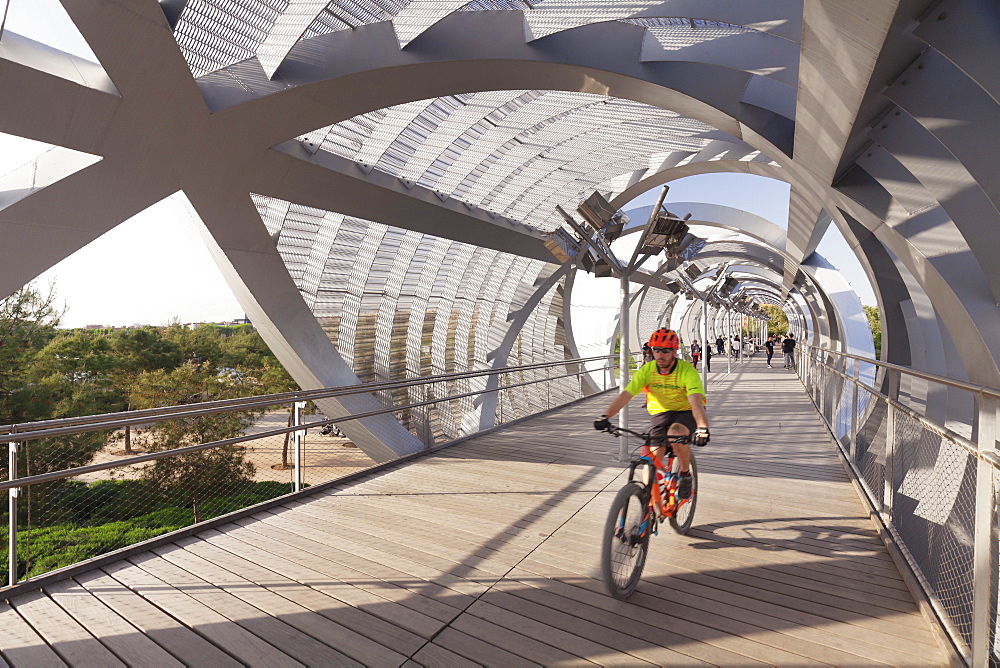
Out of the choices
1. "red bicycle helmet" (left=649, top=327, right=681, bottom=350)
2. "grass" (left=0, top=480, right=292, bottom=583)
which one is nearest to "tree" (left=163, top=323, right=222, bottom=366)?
"grass" (left=0, top=480, right=292, bottom=583)

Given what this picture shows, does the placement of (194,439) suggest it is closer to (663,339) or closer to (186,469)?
(186,469)

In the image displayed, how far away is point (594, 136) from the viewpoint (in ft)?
46.8

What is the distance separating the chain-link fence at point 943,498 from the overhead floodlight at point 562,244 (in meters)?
4.02

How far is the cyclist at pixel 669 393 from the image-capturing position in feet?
14.3

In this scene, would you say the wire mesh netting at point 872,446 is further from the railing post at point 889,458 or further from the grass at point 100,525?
the grass at point 100,525

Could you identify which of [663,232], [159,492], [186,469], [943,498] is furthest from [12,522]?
[186,469]

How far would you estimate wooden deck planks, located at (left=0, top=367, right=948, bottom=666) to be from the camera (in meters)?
3.27

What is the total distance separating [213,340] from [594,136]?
35404 mm

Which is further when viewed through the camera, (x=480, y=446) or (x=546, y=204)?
(x=546, y=204)

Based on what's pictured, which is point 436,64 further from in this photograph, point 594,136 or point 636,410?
point 636,410

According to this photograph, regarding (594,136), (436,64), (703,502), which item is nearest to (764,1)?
(436,64)

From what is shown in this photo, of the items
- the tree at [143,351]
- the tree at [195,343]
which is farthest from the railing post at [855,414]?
the tree at [195,343]

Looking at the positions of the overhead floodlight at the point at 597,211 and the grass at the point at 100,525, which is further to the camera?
the grass at the point at 100,525

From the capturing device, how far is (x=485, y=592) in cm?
397
